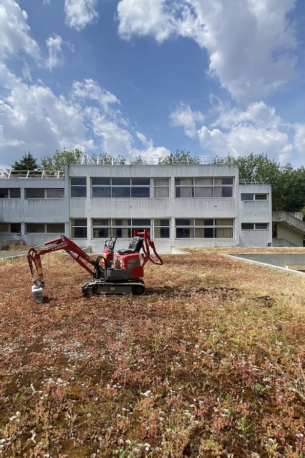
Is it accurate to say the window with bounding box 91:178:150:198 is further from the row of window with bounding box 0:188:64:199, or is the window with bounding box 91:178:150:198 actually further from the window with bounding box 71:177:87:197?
the row of window with bounding box 0:188:64:199

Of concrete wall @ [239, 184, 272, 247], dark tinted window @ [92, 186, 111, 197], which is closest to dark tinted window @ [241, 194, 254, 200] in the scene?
concrete wall @ [239, 184, 272, 247]

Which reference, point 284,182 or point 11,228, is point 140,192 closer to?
point 11,228

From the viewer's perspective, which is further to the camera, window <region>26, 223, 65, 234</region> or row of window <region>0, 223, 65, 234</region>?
window <region>26, 223, 65, 234</region>

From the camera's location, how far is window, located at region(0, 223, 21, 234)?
25.2 metres

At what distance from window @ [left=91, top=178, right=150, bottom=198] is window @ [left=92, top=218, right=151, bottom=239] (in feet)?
8.06

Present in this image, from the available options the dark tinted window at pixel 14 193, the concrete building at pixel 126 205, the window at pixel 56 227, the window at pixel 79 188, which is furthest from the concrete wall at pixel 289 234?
the dark tinted window at pixel 14 193

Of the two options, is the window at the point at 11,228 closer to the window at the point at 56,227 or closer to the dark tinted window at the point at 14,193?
the dark tinted window at the point at 14,193

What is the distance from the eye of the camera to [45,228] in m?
25.4

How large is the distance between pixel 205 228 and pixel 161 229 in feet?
14.4

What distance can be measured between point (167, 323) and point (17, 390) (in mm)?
2744

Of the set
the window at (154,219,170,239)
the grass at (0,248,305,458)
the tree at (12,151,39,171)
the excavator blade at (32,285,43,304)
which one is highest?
the tree at (12,151,39,171)

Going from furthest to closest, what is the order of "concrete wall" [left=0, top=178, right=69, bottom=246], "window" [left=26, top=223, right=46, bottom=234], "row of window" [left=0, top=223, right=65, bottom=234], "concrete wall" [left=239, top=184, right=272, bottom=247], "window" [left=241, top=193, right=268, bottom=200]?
"window" [left=241, top=193, right=268, bottom=200]
"concrete wall" [left=239, top=184, right=272, bottom=247]
"window" [left=26, top=223, right=46, bottom=234]
"row of window" [left=0, top=223, right=65, bottom=234]
"concrete wall" [left=0, top=178, right=69, bottom=246]

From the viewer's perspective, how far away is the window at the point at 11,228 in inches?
990

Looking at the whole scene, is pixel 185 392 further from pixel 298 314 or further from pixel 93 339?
pixel 298 314
